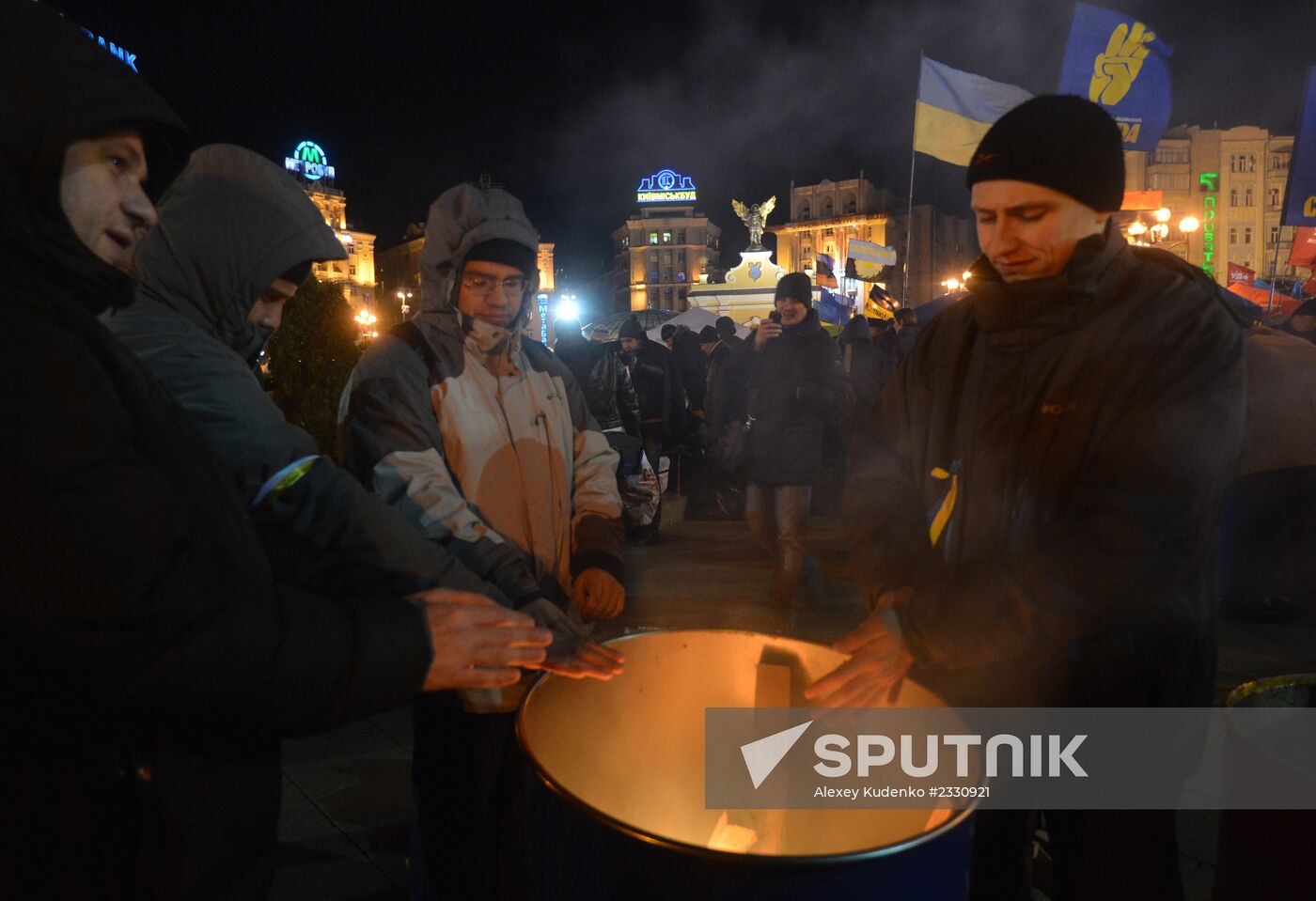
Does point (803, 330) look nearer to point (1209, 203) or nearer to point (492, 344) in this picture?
point (492, 344)

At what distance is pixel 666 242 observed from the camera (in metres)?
96.1

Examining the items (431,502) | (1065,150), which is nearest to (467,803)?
(431,502)

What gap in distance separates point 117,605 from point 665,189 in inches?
3949

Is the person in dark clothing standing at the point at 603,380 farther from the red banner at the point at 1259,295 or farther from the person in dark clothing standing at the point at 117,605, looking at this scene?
the red banner at the point at 1259,295

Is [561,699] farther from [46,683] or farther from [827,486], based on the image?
[827,486]

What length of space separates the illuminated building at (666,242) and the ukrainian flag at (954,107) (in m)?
86.0

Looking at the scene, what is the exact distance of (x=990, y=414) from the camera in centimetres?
179

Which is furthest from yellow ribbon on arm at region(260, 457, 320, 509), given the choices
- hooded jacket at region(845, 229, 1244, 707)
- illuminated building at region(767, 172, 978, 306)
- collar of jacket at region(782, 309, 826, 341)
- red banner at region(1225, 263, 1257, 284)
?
illuminated building at region(767, 172, 978, 306)

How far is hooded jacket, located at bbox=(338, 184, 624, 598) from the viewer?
7.17 ft

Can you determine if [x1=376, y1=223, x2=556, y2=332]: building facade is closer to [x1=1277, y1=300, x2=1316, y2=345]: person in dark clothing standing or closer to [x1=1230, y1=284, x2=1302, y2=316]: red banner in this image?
[x1=1230, y1=284, x2=1302, y2=316]: red banner

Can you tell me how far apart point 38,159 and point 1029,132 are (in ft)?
5.77

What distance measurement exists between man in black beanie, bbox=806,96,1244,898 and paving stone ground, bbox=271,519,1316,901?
1.20 m

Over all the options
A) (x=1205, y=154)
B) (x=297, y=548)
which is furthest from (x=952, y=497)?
(x=1205, y=154)

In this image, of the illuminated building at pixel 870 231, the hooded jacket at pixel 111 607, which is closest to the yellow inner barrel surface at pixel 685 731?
the hooded jacket at pixel 111 607
